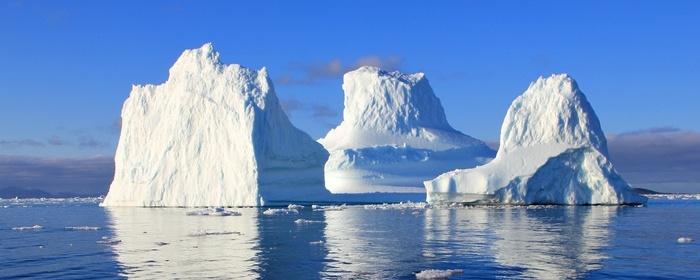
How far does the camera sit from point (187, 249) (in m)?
19.8

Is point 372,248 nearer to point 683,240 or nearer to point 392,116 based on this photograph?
point 683,240

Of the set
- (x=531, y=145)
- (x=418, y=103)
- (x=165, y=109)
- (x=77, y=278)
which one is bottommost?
(x=77, y=278)

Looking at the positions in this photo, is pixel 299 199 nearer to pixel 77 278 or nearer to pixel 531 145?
pixel 531 145

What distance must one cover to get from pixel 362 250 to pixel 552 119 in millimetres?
28686

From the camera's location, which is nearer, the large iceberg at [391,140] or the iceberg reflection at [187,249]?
the iceberg reflection at [187,249]

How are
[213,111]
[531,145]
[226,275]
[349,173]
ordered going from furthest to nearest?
[349,173] → [213,111] → [531,145] → [226,275]

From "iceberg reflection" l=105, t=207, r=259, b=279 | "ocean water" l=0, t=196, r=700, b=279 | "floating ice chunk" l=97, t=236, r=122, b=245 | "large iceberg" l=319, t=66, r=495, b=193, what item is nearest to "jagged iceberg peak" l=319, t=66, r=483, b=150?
"large iceberg" l=319, t=66, r=495, b=193

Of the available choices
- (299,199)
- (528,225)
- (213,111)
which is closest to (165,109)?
(213,111)

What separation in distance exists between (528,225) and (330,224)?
7.65 meters

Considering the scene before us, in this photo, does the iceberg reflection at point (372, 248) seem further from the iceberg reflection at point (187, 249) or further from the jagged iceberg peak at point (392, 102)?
the jagged iceberg peak at point (392, 102)

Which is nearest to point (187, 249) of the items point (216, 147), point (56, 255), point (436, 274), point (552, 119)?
point (56, 255)

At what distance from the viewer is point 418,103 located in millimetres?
84938

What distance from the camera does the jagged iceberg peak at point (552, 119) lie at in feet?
148

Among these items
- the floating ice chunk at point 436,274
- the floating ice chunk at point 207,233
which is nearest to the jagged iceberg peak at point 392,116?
the floating ice chunk at point 207,233
